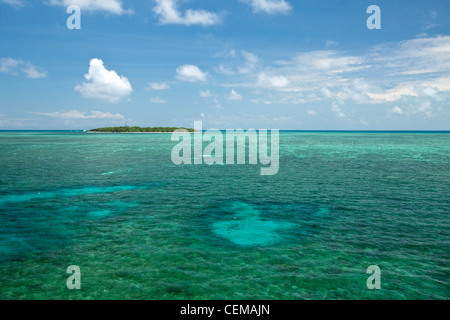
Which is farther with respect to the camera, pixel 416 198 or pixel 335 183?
pixel 335 183

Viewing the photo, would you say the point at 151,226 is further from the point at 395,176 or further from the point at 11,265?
the point at 395,176

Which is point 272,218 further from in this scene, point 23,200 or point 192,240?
point 23,200

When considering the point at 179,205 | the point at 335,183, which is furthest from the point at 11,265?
the point at 335,183

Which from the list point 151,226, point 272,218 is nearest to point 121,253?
point 151,226

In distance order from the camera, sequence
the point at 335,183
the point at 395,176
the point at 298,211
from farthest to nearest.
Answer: the point at 395,176, the point at 335,183, the point at 298,211
